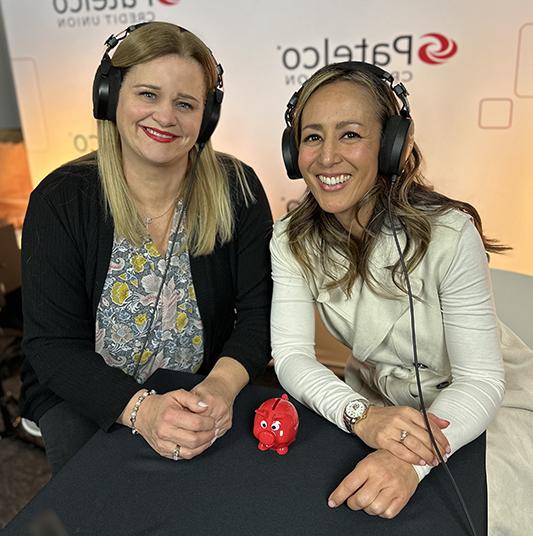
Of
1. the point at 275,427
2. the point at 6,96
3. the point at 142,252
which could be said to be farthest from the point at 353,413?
the point at 6,96

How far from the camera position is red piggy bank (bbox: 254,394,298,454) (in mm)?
902

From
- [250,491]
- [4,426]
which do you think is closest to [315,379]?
[250,491]

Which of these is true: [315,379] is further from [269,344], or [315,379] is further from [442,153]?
[442,153]

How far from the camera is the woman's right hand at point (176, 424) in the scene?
0.93 metres

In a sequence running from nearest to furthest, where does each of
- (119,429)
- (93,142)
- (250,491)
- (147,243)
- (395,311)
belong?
1. (250,491)
2. (119,429)
3. (395,311)
4. (147,243)
5. (93,142)

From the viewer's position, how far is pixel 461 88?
6.08ft

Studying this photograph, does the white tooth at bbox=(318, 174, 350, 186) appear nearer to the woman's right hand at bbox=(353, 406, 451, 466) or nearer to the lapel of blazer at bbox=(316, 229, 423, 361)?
the lapel of blazer at bbox=(316, 229, 423, 361)

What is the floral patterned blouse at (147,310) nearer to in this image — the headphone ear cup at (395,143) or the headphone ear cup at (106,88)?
the headphone ear cup at (106,88)

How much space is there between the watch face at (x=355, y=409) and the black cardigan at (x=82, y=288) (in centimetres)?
35

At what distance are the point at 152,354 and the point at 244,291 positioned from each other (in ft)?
0.88

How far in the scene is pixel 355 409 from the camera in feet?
3.25

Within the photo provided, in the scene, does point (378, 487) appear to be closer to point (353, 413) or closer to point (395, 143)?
point (353, 413)

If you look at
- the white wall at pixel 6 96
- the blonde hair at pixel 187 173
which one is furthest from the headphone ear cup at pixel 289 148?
the white wall at pixel 6 96

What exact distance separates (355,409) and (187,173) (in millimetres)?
742
